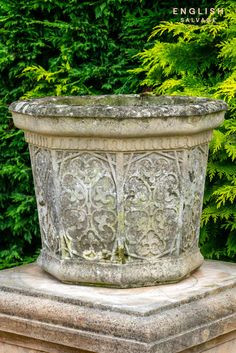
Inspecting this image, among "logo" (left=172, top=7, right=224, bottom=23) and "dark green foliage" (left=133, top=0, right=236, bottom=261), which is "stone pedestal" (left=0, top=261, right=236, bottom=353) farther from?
"logo" (left=172, top=7, right=224, bottom=23)

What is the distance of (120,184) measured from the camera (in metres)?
4.25

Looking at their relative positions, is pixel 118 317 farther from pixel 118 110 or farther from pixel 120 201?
pixel 118 110

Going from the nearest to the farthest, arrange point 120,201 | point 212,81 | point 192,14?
1. point 120,201
2. point 212,81
3. point 192,14

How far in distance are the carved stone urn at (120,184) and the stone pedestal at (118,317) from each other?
0.38 feet

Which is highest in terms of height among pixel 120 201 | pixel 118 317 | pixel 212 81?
pixel 212 81

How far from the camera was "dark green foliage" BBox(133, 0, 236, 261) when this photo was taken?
5195mm

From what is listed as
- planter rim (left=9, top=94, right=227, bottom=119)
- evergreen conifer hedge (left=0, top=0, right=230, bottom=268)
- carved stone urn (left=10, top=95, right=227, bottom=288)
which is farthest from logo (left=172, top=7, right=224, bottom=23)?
carved stone urn (left=10, top=95, right=227, bottom=288)

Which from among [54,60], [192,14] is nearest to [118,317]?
[54,60]

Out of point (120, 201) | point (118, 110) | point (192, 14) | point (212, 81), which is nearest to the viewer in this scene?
point (118, 110)

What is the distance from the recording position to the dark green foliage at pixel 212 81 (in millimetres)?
5195

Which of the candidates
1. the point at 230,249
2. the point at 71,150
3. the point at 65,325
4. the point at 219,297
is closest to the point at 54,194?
the point at 71,150

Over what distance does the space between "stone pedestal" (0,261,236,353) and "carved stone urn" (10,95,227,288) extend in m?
0.12

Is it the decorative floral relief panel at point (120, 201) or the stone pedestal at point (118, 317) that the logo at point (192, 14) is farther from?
the stone pedestal at point (118, 317)

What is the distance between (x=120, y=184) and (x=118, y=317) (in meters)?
0.61
